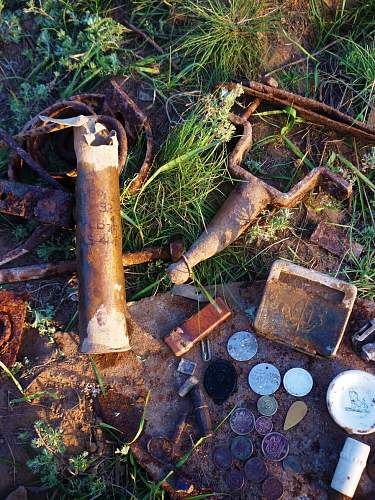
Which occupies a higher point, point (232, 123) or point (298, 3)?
point (298, 3)

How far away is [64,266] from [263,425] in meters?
1.59

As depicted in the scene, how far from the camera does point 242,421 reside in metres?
3.46

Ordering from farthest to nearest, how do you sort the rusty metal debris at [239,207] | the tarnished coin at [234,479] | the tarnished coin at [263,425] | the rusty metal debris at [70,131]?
the rusty metal debris at [70,131] → the rusty metal debris at [239,207] → the tarnished coin at [263,425] → the tarnished coin at [234,479]

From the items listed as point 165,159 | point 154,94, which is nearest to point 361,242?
point 165,159

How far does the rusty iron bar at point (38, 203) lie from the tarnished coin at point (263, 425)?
1.69m

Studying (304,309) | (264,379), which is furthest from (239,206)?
(264,379)

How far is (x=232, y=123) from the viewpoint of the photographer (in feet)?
13.0

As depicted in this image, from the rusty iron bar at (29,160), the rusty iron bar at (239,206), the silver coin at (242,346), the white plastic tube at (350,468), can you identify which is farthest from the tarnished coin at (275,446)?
the rusty iron bar at (29,160)

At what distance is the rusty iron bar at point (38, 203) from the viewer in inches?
143

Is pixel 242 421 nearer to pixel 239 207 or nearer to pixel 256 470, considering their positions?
pixel 256 470

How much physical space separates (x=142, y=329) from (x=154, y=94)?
167 cm

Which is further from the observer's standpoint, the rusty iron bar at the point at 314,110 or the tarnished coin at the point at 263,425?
the rusty iron bar at the point at 314,110

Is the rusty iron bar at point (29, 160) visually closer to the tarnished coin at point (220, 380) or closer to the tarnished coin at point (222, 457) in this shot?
the tarnished coin at point (220, 380)

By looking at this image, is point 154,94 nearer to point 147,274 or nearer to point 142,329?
point 147,274
